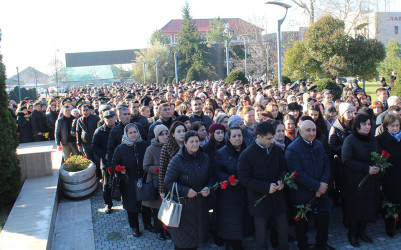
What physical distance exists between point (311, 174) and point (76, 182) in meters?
5.14

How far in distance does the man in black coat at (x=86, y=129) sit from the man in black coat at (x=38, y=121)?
399 cm

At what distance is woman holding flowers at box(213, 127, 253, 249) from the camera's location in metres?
5.20

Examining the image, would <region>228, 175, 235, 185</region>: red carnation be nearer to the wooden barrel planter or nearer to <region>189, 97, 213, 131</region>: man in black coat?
<region>189, 97, 213, 131</region>: man in black coat

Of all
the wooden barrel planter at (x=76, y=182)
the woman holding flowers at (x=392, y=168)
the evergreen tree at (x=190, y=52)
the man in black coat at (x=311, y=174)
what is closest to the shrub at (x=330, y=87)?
the woman holding flowers at (x=392, y=168)

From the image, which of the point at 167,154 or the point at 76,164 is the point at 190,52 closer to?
the point at 76,164

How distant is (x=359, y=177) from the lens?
5555 millimetres

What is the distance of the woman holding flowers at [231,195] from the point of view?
17.1ft

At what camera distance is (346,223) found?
20.3 feet

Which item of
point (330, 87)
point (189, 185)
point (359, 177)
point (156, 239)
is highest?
point (330, 87)

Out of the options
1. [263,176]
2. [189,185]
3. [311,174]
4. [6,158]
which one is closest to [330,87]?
[311,174]

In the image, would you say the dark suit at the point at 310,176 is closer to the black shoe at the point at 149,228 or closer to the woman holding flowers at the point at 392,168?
the woman holding flowers at the point at 392,168

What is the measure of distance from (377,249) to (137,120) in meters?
5.30

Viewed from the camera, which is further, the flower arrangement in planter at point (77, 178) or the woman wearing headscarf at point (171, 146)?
the flower arrangement in planter at point (77, 178)

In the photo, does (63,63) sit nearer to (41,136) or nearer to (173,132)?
(41,136)
